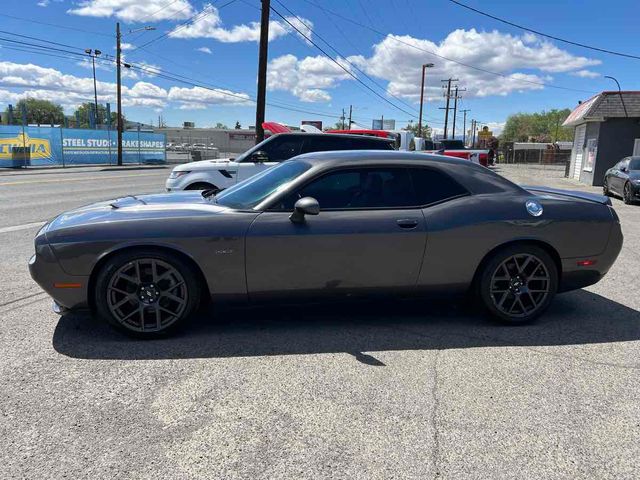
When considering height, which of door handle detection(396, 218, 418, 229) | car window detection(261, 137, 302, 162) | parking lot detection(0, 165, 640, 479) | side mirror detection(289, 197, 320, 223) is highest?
car window detection(261, 137, 302, 162)

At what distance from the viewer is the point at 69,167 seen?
30.3 meters

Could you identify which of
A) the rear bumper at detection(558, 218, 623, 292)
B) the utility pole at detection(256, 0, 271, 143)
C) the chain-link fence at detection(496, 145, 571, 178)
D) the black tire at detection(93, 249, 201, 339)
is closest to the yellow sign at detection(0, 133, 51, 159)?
the utility pole at detection(256, 0, 271, 143)

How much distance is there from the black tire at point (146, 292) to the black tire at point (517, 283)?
2.45 meters

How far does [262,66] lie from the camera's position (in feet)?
56.0

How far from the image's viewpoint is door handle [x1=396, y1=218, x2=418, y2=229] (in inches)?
162

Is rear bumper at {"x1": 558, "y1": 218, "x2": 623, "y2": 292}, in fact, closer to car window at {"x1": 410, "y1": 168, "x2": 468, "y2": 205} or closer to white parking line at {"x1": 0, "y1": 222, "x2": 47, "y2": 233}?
car window at {"x1": 410, "y1": 168, "x2": 468, "y2": 205}

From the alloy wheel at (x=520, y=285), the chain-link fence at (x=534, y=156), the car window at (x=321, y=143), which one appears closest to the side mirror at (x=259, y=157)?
the car window at (x=321, y=143)

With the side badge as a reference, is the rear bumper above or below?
below

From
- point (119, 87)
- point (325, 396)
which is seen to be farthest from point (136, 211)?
point (119, 87)

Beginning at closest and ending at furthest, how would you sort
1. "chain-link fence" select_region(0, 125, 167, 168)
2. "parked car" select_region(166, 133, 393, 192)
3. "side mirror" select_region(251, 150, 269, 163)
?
1. "parked car" select_region(166, 133, 393, 192)
2. "side mirror" select_region(251, 150, 269, 163)
3. "chain-link fence" select_region(0, 125, 167, 168)

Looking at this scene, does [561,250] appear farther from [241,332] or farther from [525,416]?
[241,332]

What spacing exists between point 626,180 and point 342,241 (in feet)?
47.3

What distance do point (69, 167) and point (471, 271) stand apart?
102ft

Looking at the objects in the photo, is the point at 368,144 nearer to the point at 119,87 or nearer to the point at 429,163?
the point at 429,163
